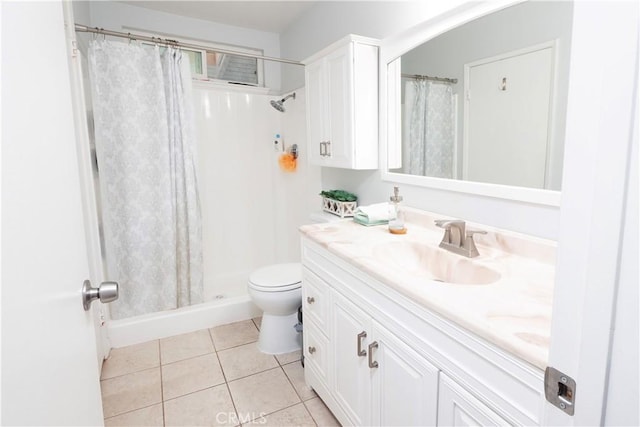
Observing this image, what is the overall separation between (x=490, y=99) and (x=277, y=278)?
1.42 m

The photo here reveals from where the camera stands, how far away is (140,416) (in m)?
1.63

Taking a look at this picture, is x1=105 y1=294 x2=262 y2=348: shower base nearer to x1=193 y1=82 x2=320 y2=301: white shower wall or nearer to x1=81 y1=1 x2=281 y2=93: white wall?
x1=193 y1=82 x2=320 y2=301: white shower wall

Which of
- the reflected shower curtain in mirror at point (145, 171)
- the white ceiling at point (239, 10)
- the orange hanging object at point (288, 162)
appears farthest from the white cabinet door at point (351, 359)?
the white ceiling at point (239, 10)

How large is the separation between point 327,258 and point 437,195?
0.63 metres

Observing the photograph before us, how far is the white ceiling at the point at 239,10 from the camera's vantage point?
8.39ft

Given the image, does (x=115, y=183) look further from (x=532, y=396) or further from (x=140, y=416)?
(x=532, y=396)

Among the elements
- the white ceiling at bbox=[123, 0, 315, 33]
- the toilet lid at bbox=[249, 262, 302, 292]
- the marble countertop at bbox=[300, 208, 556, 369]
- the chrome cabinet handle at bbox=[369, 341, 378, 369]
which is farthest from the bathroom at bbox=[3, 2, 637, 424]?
the white ceiling at bbox=[123, 0, 315, 33]

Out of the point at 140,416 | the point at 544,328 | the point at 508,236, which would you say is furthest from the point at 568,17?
the point at 140,416

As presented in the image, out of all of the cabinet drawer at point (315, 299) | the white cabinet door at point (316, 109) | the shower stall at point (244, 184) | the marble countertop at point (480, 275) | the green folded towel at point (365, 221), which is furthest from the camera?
the shower stall at point (244, 184)

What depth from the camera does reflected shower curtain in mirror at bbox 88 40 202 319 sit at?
2.12m

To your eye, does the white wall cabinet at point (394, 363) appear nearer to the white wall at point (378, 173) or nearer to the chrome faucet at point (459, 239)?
the chrome faucet at point (459, 239)

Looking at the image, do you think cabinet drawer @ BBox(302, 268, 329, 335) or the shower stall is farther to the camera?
the shower stall

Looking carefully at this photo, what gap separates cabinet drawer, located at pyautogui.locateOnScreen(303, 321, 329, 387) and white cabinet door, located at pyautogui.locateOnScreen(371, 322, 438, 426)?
1.24ft

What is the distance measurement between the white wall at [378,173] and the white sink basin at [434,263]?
25 centimetres
